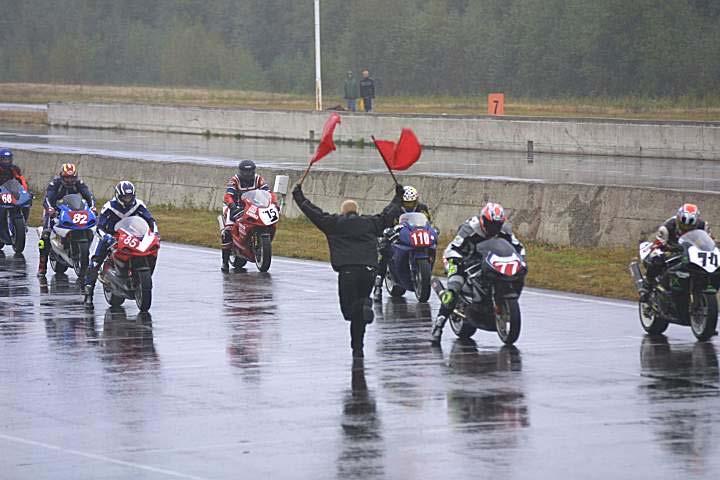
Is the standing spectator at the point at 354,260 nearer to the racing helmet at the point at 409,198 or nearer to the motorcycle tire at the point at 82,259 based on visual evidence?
the racing helmet at the point at 409,198

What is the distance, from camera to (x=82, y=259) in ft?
72.9

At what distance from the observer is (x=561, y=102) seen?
73.3 meters

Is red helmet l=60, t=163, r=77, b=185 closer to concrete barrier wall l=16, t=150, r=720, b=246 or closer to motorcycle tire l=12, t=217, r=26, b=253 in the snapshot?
motorcycle tire l=12, t=217, r=26, b=253

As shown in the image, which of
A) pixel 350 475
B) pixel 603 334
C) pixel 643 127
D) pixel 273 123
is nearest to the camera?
pixel 350 475

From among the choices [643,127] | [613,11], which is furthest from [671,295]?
[613,11]

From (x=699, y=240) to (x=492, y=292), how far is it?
7.16 ft

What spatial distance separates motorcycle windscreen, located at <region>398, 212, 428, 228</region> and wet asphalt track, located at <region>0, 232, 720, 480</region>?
1023 mm

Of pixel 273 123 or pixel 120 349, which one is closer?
pixel 120 349

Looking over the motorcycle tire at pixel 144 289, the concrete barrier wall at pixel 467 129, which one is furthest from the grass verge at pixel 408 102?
the motorcycle tire at pixel 144 289

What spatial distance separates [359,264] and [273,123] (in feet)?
142

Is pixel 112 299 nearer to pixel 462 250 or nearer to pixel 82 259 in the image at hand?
pixel 82 259

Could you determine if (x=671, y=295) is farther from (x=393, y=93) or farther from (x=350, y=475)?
(x=393, y=93)

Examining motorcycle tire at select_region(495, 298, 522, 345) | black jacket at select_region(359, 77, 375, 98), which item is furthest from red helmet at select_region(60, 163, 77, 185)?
black jacket at select_region(359, 77, 375, 98)

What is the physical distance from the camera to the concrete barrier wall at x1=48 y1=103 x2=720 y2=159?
43.6 m
